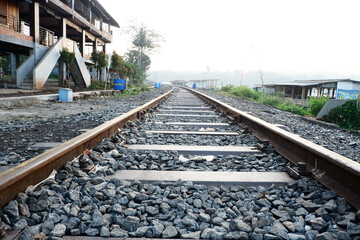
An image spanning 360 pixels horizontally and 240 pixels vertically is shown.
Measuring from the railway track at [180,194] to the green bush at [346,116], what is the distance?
4.68 meters

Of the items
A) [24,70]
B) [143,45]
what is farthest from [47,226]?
[143,45]

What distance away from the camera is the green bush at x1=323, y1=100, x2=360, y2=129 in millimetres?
6129

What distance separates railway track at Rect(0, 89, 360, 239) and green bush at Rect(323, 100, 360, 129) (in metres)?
4.68

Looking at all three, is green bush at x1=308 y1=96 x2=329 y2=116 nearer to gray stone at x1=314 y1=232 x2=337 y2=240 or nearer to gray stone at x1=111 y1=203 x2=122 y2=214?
gray stone at x1=314 y1=232 x2=337 y2=240

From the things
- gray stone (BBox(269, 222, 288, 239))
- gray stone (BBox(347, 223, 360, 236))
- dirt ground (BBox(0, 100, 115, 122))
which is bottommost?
dirt ground (BBox(0, 100, 115, 122))

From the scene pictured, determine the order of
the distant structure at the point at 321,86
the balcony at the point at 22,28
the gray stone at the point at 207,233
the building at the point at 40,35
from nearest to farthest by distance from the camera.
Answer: the gray stone at the point at 207,233 → the building at the point at 40,35 → the balcony at the point at 22,28 → the distant structure at the point at 321,86

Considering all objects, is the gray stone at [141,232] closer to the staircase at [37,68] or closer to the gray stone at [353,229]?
the gray stone at [353,229]

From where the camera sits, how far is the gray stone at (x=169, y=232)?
1203 millimetres

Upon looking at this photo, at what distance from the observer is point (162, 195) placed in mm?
1631

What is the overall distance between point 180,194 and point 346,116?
624 centimetres

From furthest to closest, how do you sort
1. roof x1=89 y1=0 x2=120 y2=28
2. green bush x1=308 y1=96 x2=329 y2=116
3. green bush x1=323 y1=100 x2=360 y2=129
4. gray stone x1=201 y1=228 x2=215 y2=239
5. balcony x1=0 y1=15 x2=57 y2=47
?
roof x1=89 y1=0 x2=120 y2=28
balcony x1=0 y1=15 x2=57 y2=47
green bush x1=308 y1=96 x2=329 y2=116
green bush x1=323 y1=100 x2=360 y2=129
gray stone x1=201 y1=228 x2=215 y2=239

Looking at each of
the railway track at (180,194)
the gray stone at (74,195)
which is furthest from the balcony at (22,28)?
the gray stone at (74,195)

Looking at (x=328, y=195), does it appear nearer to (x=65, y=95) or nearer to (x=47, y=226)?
(x=47, y=226)

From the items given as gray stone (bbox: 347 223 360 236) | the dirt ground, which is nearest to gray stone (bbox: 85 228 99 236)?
gray stone (bbox: 347 223 360 236)
